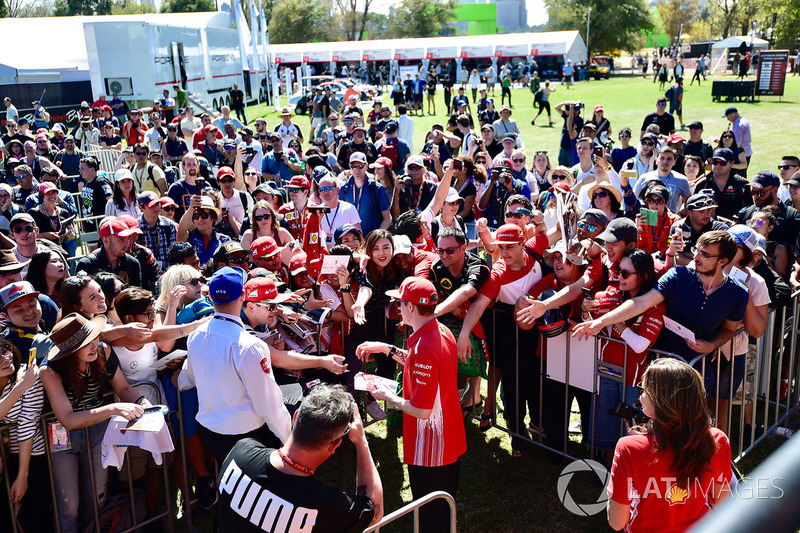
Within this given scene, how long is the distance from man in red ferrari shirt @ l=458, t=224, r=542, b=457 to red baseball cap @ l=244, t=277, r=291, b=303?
1.56m

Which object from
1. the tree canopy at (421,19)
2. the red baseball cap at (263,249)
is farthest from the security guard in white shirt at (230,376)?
the tree canopy at (421,19)

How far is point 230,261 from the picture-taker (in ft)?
19.8

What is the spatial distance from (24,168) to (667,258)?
8744mm

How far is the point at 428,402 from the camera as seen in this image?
12.6 feet

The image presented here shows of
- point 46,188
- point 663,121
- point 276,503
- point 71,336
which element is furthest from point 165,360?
point 663,121

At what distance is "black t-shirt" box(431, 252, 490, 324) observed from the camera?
17.2 feet

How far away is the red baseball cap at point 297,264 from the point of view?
20.3 feet

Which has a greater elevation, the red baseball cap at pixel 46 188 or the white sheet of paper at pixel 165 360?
the red baseball cap at pixel 46 188

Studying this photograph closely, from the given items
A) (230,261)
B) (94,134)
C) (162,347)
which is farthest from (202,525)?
(94,134)

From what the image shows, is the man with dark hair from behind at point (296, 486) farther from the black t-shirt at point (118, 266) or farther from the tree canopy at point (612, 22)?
the tree canopy at point (612, 22)

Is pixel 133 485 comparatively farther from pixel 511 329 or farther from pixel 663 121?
pixel 663 121

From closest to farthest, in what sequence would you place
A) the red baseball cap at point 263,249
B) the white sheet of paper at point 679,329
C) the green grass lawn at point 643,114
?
the white sheet of paper at point 679,329 → the red baseball cap at point 263,249 → the green grass lawn at point 643,114

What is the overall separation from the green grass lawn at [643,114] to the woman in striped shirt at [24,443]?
17790mm

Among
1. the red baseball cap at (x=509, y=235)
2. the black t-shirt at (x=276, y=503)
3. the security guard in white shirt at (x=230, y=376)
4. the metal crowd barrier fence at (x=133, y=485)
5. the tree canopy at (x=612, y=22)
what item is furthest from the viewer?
the tree canopy at (x=612, y=22)
